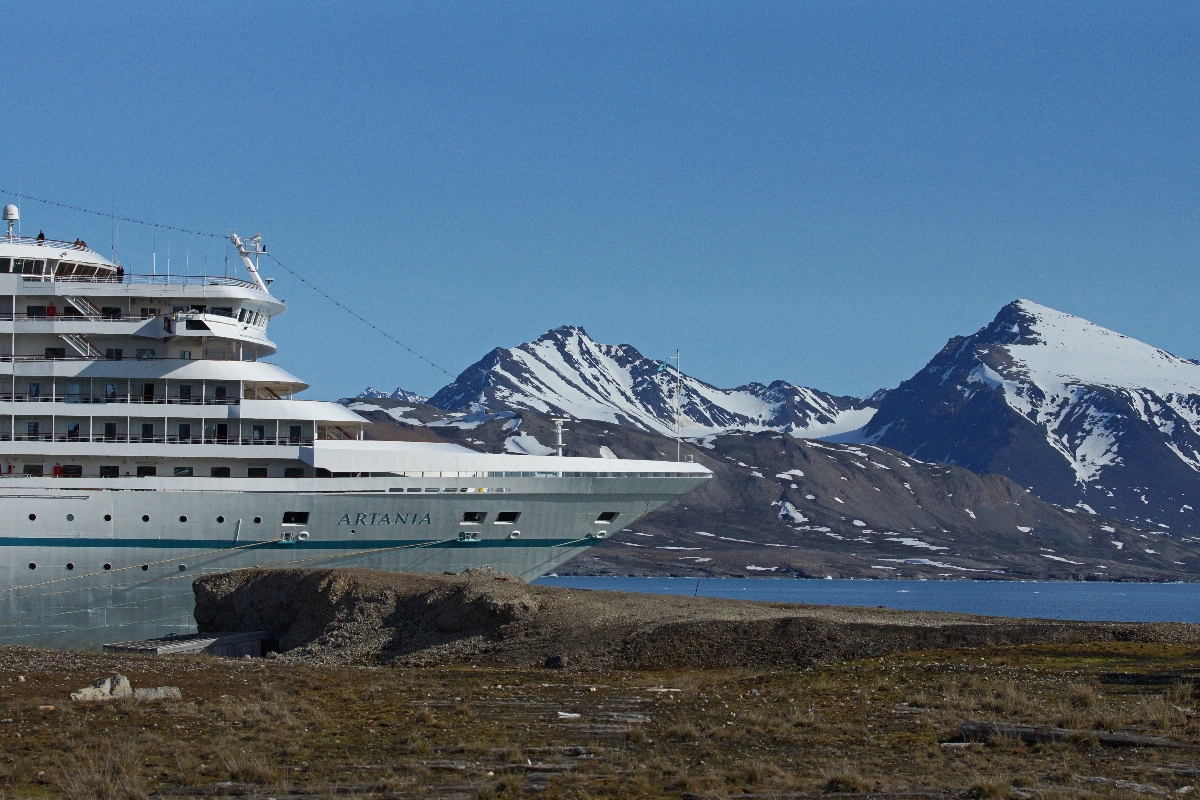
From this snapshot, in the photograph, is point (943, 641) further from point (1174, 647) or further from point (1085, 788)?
point (1085, 788)

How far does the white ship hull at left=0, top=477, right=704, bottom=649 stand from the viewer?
133 feet

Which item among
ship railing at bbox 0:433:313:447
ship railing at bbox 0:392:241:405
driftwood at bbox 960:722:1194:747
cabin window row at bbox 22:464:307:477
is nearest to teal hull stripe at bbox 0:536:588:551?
cabin window row at bbox 22:464:307:477

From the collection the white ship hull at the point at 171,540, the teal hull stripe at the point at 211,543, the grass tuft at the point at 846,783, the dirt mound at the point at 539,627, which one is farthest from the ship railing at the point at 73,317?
the grass tuft at the point at 846,783

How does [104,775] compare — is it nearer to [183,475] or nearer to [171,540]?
[171,540]

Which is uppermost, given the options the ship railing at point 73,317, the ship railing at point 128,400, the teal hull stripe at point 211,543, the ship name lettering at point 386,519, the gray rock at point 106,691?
the ship railing at point 73,317

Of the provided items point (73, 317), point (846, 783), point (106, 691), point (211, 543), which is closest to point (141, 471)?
point (211, 543)

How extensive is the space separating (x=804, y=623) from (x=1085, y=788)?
1463 cm

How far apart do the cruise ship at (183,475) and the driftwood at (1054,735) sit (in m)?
26.9

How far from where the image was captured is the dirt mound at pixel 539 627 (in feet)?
91.9

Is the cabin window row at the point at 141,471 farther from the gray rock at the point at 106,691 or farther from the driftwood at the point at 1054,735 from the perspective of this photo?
the driftwood at the point at 1054,735

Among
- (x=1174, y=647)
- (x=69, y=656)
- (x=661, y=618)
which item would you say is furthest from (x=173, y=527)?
(x=1174, y=647)

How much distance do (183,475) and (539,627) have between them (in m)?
16.5

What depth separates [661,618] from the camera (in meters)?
31.3

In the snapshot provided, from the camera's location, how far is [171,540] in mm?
40844
